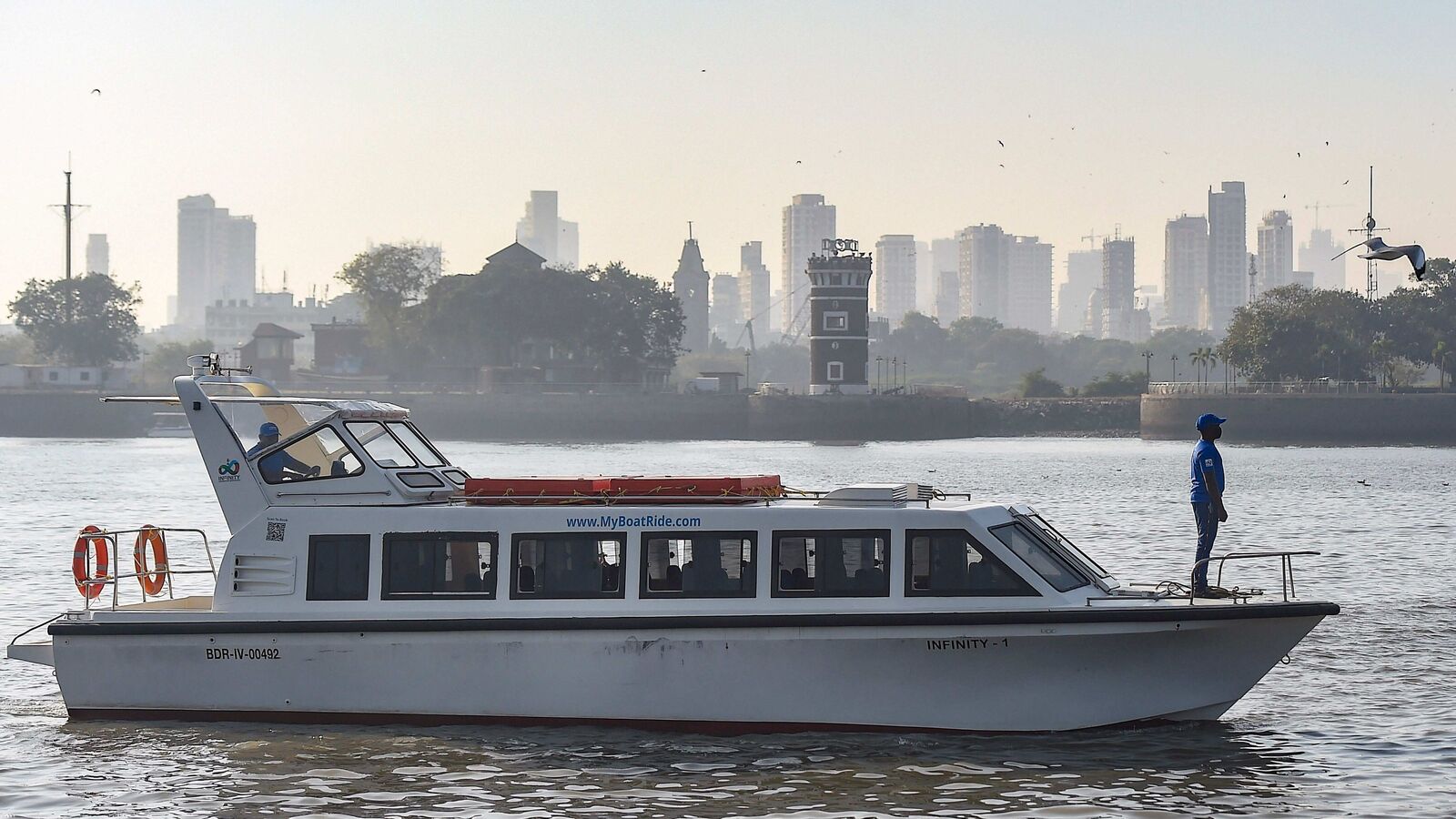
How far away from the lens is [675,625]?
13.8 m

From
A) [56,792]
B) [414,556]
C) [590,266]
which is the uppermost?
[590,266]

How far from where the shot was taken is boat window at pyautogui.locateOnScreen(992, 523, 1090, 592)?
13.9 meters

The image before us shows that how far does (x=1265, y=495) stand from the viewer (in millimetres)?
47375

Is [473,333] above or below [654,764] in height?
above

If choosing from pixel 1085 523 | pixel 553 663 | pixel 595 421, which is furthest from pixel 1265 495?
pixel 595 421

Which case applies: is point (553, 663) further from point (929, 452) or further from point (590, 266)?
point (590, 266)

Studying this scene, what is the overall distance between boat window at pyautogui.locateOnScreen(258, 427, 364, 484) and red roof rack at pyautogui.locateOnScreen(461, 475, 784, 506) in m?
1.20

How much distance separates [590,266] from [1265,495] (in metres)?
81.7

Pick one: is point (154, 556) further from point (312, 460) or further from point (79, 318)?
point (79, 318)

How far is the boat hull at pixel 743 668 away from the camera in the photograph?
13.7 m

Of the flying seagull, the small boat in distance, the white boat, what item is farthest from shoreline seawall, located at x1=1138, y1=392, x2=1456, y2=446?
the white boat

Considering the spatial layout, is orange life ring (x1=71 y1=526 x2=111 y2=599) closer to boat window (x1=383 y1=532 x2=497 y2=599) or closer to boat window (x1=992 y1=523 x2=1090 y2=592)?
boat window (x1=383 y1=532 x2=497 y2=599)

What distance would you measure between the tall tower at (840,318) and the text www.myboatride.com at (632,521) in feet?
300

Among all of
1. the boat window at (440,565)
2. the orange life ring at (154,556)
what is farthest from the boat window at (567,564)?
the orange life ring at (154,556)
